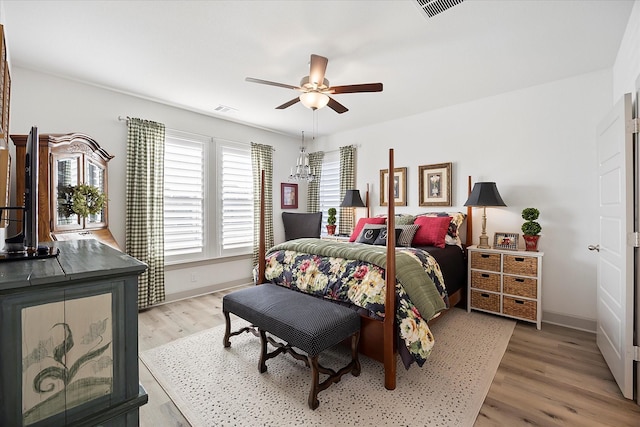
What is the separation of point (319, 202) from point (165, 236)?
2.70m

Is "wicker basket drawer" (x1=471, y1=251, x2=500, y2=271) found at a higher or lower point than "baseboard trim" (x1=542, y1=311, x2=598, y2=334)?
higher

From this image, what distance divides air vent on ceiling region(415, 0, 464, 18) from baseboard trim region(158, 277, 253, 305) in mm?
4170

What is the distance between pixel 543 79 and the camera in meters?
3.17

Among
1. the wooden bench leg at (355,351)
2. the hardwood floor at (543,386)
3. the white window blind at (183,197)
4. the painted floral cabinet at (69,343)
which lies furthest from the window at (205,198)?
the painted floral cabinet at (69,343)

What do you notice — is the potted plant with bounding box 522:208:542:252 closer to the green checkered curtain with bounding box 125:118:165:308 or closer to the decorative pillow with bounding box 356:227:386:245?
the decorative pillow with bounding box 356:227:386:245

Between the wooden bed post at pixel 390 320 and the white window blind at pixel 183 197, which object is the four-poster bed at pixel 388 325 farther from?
the white window blind at pixel 183 197

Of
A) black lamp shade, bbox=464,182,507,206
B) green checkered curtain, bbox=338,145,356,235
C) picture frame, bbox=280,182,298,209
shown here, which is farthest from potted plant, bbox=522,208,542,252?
picture frame, bbox=280,182,298,209

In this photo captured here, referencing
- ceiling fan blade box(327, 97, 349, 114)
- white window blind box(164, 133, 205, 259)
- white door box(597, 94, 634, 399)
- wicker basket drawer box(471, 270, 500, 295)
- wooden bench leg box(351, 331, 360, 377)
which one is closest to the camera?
white door box(597, 94, 634, 399)

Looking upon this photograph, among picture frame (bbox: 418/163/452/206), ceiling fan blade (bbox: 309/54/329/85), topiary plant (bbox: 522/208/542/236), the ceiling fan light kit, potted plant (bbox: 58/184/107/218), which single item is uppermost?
ceiling fan blade (bbox: 309/54/329/85)

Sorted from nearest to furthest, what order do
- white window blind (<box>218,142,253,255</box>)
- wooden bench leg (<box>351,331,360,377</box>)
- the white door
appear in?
1. the white door
2. wooden bench leg (<box>351,331,360,377</box>)
3. white window blind (<box>218,142,253,255</box>)

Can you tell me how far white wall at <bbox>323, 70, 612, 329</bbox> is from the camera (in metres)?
3.04

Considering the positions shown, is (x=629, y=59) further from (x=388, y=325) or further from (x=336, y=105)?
(x=388, y=325)

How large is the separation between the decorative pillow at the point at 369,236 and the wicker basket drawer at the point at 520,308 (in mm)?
1565

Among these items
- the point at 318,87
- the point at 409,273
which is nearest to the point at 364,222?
the point at 409,273
